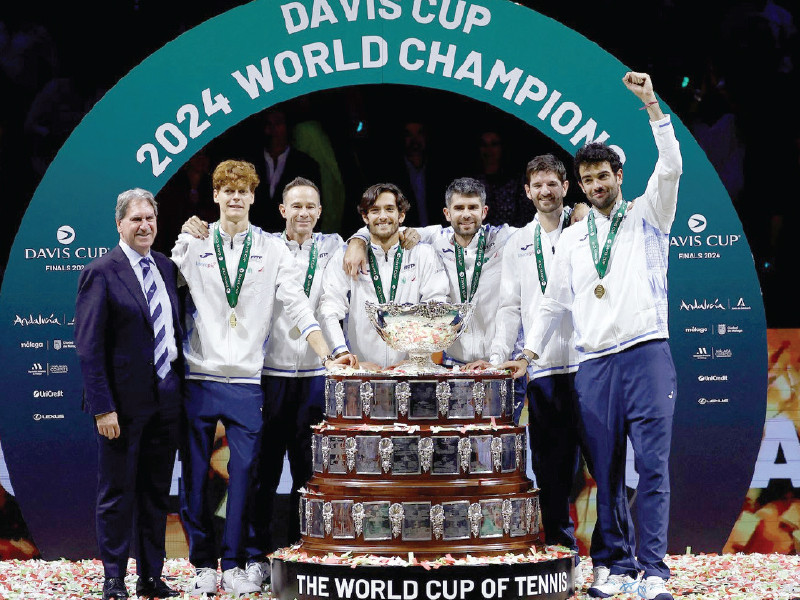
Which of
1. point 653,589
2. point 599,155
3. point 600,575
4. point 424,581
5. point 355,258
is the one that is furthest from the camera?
point 355,258

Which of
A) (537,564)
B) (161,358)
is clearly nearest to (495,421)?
(537,564)

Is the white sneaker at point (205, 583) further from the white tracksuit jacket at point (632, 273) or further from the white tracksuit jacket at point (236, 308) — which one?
the white tracksuit jacket at point (632, 273)

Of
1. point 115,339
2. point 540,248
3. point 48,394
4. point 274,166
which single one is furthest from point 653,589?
point 48,394

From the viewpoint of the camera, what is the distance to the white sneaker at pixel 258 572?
573 cm

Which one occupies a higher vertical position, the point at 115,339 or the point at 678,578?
the point at 115,339

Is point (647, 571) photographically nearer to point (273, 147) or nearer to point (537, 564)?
point (537, 564)

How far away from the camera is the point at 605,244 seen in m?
5.50

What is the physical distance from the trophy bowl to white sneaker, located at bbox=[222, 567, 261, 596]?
126 centimetres

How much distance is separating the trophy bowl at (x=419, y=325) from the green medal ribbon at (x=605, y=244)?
62 cm

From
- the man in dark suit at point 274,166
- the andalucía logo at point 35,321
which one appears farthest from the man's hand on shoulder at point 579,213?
the andalucía logo at point 35,321

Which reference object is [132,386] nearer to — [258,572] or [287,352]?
[287,352]

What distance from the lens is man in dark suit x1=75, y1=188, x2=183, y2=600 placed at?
5.32 metres

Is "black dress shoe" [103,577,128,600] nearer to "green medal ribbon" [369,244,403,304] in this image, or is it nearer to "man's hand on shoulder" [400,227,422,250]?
"green medal ribbon" [369,244,403,304]

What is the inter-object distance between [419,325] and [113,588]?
1742 millimetres
